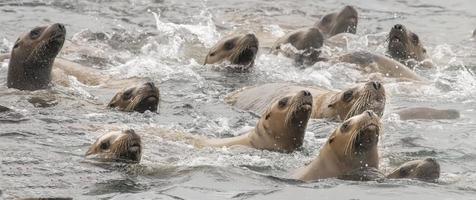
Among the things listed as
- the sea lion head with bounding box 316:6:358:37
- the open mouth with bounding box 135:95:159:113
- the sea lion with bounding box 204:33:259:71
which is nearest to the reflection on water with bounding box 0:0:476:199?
the open mouth with bounding box 135:95:159:113

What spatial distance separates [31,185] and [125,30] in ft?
31.6

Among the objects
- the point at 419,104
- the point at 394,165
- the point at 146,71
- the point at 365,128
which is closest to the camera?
the point at 365,128

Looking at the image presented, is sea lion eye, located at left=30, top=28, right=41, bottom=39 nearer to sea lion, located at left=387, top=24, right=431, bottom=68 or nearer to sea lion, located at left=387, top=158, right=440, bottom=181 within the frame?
sea lion, located at left=387, top=24, right=431, bottom=68

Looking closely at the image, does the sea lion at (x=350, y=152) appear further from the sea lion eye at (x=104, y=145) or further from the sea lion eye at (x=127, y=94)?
the sea lion eye at (x=127, y=94)

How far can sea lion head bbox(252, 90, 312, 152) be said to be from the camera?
996 centimetres

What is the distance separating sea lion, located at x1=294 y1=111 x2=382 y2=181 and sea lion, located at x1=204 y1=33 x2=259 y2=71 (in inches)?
202

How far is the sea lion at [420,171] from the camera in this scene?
866cm

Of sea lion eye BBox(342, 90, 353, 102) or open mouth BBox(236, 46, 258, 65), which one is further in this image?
open mouth BBox(236, 46, 258, 65)

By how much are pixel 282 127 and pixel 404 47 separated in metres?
5.22

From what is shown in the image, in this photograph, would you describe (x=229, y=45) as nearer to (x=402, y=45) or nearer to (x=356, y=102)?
(x=402, y=45)

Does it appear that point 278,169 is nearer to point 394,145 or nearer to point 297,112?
point 297,112

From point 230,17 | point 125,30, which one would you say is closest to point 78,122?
point 125,30

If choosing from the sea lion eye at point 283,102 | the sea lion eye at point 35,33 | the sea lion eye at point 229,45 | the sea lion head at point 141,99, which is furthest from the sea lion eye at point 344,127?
the sea lion eye at point 229,45

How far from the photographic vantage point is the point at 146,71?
14406mm
